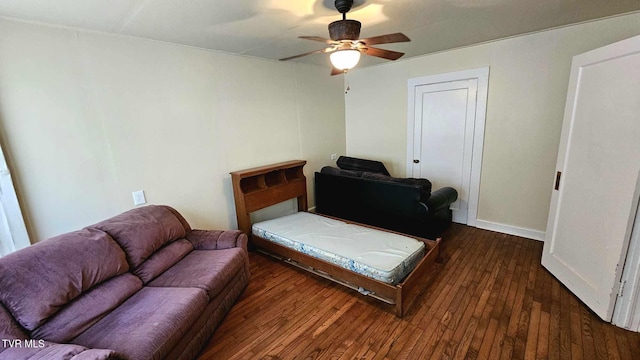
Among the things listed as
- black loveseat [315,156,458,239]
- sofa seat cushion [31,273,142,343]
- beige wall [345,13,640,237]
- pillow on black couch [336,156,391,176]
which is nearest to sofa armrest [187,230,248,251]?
sofa seat cushion [31,273,142,343]

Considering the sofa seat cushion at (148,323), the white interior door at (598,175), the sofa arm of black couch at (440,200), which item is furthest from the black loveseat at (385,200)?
the sofa seat cushion at (148,323)

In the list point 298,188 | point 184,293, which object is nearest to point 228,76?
point 298,188

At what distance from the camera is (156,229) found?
7.16 ft

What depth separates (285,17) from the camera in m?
2.12

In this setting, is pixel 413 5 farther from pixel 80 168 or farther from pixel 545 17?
pixel 80 168

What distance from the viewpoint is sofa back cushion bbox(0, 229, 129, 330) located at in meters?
1.41

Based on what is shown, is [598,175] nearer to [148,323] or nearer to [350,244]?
[350,244]

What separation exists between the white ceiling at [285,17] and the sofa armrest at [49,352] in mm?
1991

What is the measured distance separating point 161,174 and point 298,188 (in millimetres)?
1704

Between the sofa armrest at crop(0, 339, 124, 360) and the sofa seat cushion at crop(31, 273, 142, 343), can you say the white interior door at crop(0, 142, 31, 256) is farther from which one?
the sofa armrest at crop(0, 339, 124, 360)

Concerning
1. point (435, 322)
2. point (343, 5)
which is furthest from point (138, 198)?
point (435, 322)

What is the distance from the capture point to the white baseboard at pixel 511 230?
3.20 metres

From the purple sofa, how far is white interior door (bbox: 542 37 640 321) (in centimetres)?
288

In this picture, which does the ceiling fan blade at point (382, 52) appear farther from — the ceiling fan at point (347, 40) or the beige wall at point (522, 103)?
the beige wall at point (522, 103)
